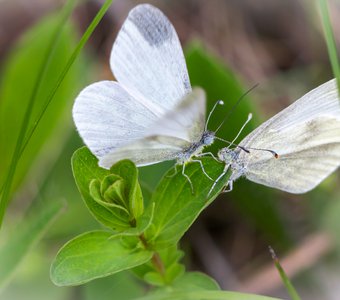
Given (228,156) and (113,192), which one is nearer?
(113,192)

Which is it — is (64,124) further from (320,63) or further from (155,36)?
(320,63)

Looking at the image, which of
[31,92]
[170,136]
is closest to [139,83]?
[170,136]

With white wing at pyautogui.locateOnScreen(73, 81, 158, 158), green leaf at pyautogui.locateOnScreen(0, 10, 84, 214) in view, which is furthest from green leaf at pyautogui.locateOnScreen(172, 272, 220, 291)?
green leaf at pyautogui.locateOnScreen(0, 10, 84, 214)

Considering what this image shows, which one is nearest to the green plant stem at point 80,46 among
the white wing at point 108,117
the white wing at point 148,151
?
the white wing at point 108,117

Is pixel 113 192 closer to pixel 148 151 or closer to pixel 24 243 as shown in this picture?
pixel 148 151

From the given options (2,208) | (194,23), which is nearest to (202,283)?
(2,208)

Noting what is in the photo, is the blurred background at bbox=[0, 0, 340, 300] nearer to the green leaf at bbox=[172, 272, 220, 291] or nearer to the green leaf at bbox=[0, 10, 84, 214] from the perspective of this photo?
the green leaf at bbox=[0, 10, 84, 214]

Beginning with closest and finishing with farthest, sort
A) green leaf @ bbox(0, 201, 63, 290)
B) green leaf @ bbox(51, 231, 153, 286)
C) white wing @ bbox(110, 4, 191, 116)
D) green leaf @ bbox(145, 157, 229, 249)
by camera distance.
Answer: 1. green leaf @ bbox(51, 231, 153, 286)
2. green leaf @ bbox(145, 157, 229, 249)
3. white wing @ bbox(110, 4, 191, 116)
4. green leaf @ bbox(0, 201, 63, 290)

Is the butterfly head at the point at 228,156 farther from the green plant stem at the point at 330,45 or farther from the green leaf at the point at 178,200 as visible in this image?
the green plant stem at the point at 330,45
